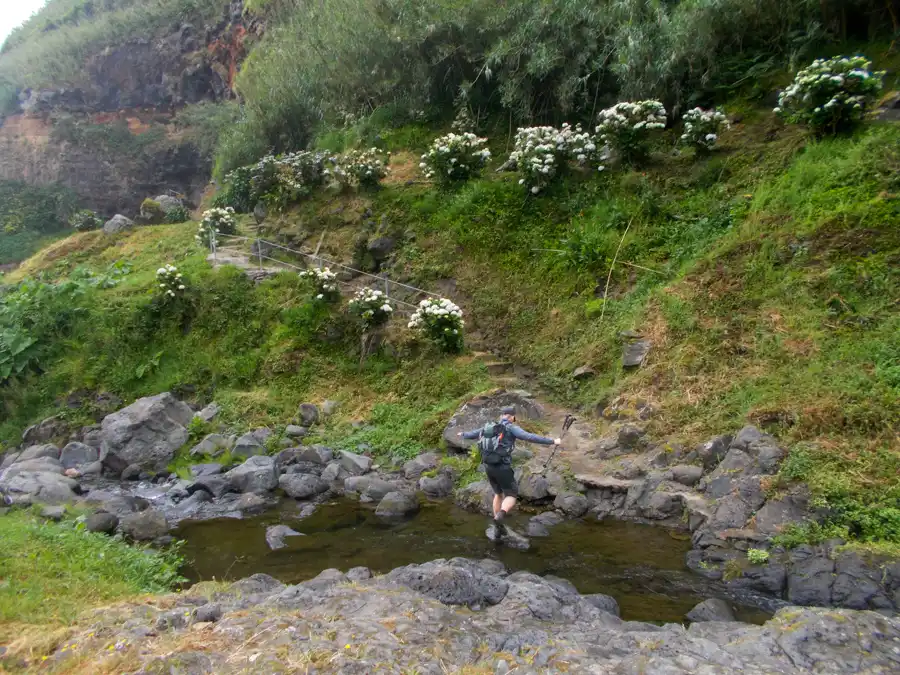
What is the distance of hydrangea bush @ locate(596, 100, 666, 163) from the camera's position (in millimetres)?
13836

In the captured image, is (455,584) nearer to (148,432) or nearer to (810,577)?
(810,577)

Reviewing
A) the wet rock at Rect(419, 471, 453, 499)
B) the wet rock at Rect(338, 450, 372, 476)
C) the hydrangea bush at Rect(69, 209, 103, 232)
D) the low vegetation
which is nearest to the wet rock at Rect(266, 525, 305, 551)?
the low vegetation

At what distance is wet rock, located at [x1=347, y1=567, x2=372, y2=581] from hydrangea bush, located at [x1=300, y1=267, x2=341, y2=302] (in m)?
9.29

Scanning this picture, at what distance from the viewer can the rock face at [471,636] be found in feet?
14.6

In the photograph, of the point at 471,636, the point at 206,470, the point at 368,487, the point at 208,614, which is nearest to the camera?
the point at 471,636

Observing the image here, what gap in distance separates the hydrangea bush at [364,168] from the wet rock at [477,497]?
1109 centimetres

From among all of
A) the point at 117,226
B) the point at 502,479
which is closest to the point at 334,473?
the point at 502,479

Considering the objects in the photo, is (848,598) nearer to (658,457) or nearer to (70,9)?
(658,457)

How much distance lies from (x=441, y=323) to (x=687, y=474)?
20.9 ft

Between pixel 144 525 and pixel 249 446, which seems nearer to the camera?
pixel 144 525

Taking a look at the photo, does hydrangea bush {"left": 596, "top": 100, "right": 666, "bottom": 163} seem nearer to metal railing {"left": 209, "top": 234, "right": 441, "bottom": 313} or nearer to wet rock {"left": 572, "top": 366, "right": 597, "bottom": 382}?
metal railing {"left": 209, "top": 234, "right": 441, "bottom": 313}

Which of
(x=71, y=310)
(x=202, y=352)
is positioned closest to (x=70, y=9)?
(x=71, y=310)

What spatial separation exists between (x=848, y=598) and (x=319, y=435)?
9.58m

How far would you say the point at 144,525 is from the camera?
9.11 metres
